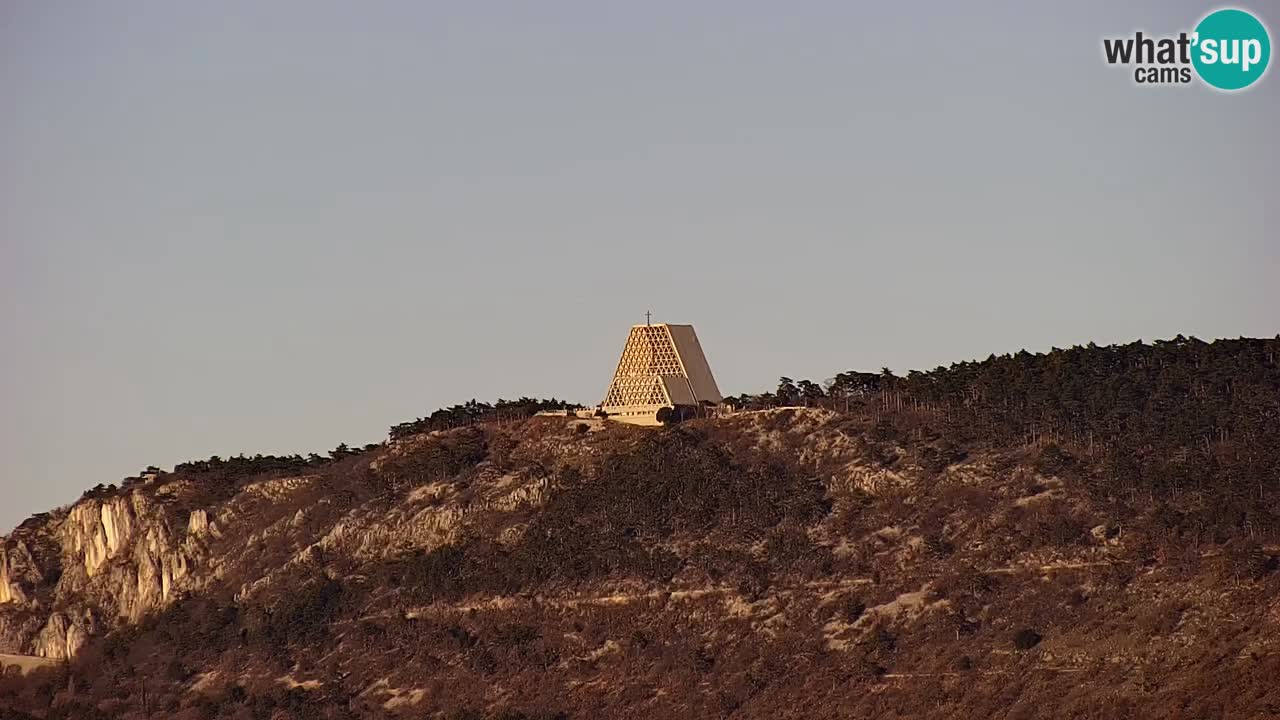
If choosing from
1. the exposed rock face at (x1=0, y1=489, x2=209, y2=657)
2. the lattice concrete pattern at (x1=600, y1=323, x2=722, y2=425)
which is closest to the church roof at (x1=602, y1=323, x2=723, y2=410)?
the lattice concrete pattern at (x1=600, y1=323, x2=722, y2=425)

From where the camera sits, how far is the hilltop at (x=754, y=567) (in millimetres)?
Result: 147250

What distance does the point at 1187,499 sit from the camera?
15925cm

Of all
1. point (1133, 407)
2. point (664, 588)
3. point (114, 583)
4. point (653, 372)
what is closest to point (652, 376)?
point (653, 372)

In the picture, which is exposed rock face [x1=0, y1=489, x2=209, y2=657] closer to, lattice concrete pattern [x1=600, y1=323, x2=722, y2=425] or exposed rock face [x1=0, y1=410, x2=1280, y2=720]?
exposed rock face [x1=0, y1=410, x2=1280, y2=720]

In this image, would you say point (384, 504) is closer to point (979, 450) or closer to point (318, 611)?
point (318, 611)

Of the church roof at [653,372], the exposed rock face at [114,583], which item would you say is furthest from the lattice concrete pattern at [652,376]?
the exposed rock face at [114,583]

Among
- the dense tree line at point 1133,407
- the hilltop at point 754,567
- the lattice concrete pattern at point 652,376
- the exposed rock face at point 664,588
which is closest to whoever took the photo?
the exposed rock face at point 664,588

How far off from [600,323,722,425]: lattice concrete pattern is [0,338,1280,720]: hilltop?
3714mm

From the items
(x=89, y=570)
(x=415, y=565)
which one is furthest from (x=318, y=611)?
(x=89, y=570)

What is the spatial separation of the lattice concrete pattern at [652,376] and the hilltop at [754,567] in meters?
3.71

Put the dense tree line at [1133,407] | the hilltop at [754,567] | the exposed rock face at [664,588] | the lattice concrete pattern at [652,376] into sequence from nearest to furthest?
the exposed rock face at [664,588], the hilltop at [754,567], the dense tree line at [1133,407], the lattice concrete pattern at [652,376]

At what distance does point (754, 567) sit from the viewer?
166 meters

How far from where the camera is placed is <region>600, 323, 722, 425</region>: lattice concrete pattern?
190125 millimetres

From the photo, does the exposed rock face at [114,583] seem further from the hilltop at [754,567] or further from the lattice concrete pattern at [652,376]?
the lattice concrete pattern at [652,376]
